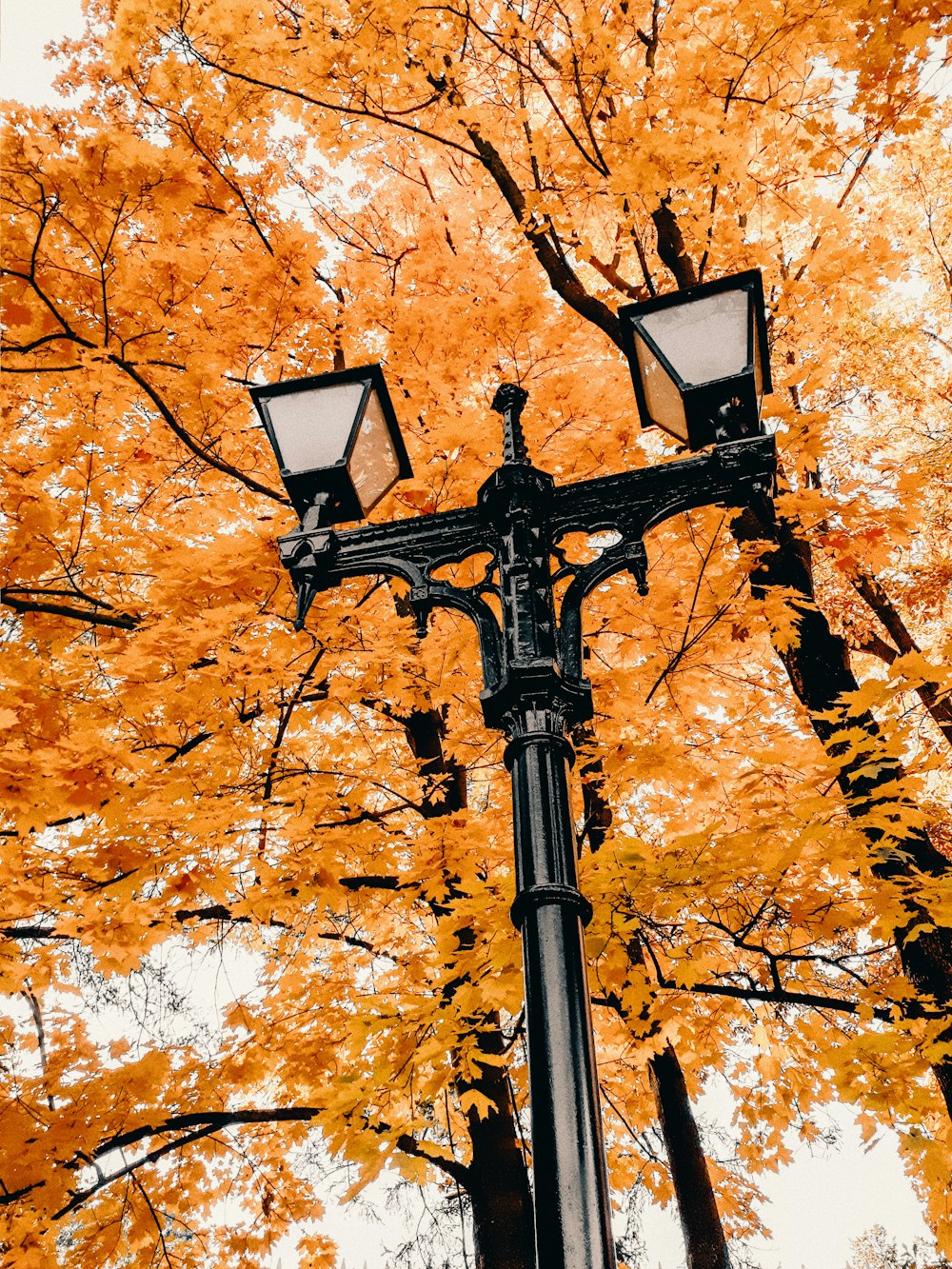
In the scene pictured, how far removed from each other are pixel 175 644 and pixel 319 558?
1.88 m

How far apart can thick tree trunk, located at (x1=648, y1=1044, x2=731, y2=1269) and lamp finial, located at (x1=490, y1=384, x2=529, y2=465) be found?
507cm

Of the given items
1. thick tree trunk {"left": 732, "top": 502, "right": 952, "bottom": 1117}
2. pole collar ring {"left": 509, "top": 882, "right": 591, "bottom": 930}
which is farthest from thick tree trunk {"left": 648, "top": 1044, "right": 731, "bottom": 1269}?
pole collar ring {"left": 509, "top": 882, "right": 591, "bottom": 930}

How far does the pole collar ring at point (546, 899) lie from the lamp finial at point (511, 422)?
1344 millimetres

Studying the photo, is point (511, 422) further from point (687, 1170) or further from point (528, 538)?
point (687, 1170)

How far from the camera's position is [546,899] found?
1.71 meters

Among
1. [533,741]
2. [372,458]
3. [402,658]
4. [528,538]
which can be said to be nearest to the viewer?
[533,741]

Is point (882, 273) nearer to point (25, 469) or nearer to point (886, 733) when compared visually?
point (886, 733)

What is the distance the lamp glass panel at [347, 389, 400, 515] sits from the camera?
8.45 feet

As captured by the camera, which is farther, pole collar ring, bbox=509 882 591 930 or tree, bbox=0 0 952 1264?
tree, bbox=0 0 952 1264

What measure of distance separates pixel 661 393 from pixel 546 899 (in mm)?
1775

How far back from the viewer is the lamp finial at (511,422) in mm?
2523

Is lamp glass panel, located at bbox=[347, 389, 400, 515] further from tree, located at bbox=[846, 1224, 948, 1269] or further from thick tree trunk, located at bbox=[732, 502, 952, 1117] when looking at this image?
tree, located at bbox=[846, 1224, 948, 1269]

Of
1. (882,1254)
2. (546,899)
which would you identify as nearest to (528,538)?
(546,899)

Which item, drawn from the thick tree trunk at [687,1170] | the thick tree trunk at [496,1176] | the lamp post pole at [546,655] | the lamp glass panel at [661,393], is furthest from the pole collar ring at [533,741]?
the thick tree trunk at [687,1170]
